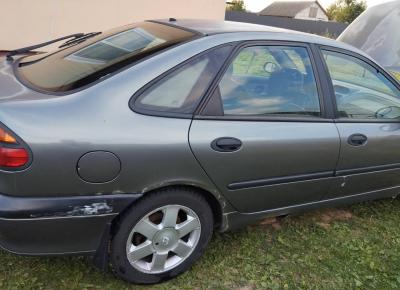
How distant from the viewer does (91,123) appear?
2107 mm

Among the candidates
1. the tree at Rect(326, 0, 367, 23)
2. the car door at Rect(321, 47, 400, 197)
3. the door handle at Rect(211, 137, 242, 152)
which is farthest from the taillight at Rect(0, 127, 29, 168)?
the tree at Rect(326, 0, 367, 23)

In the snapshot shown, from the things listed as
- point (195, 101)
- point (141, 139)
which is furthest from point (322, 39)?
point (141, 139)

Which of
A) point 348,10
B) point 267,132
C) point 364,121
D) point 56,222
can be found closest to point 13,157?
point 56,222

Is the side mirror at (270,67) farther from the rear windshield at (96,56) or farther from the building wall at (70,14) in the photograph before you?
the building wall at (70,14)

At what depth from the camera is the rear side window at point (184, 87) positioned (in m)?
2.29

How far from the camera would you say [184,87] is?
94.1 inches

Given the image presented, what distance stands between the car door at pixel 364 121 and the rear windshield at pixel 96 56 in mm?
1182

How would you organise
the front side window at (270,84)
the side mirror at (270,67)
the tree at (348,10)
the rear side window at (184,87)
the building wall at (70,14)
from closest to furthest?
the rear side window at (184,87)
the front side window at (270,84)
the side mirror at (270,67)
the building wall at (70,14)
the tree at (348,10)

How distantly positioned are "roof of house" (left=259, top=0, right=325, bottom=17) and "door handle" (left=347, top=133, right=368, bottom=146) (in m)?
66.2

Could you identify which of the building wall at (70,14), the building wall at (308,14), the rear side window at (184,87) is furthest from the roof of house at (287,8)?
the rear side window at (184,87)

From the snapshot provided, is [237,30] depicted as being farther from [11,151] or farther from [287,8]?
[287,8]

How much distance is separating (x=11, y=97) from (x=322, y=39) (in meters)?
2.09

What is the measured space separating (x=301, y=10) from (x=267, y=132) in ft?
227

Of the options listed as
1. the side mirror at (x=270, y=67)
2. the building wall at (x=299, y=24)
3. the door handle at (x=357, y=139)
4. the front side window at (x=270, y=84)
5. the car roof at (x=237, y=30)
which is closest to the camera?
the front side window at (x=270, y=84)
